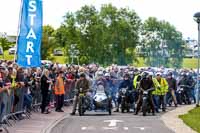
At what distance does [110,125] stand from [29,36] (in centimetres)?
440

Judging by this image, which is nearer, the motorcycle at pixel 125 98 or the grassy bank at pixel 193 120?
the grassy bank at pixel 193 120

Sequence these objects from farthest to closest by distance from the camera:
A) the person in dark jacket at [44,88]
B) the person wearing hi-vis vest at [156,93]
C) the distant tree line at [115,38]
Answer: the distant tree line at [115,38] < the person wearing hi-vis vest at [156,93] < the person in dark jacket at [44,88]

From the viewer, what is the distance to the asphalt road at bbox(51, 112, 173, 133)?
2169 cm

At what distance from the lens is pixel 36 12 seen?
81.6 feet

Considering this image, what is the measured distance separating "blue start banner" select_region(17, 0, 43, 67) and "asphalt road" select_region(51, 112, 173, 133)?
258 cm

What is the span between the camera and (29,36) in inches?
958

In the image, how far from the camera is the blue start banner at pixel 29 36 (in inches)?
950

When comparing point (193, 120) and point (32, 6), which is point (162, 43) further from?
point (32, 6)

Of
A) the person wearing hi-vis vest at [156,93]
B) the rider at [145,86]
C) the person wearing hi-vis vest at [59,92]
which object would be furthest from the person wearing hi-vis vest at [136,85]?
the person wearing hi-vis vest at [59,92]

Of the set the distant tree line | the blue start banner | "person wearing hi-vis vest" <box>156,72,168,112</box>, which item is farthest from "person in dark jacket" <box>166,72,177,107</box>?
the distant tree line

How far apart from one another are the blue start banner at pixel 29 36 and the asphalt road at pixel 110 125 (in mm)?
2582

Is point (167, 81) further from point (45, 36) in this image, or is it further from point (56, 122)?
point (45, 36)

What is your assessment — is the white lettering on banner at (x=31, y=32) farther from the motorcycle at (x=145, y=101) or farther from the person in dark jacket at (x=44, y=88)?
the motorcycle at (x=145, y=101)

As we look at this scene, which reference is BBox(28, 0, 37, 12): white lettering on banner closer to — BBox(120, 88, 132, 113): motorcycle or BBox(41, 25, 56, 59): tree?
BBox(120, 88, 132, 113): motorcycle
